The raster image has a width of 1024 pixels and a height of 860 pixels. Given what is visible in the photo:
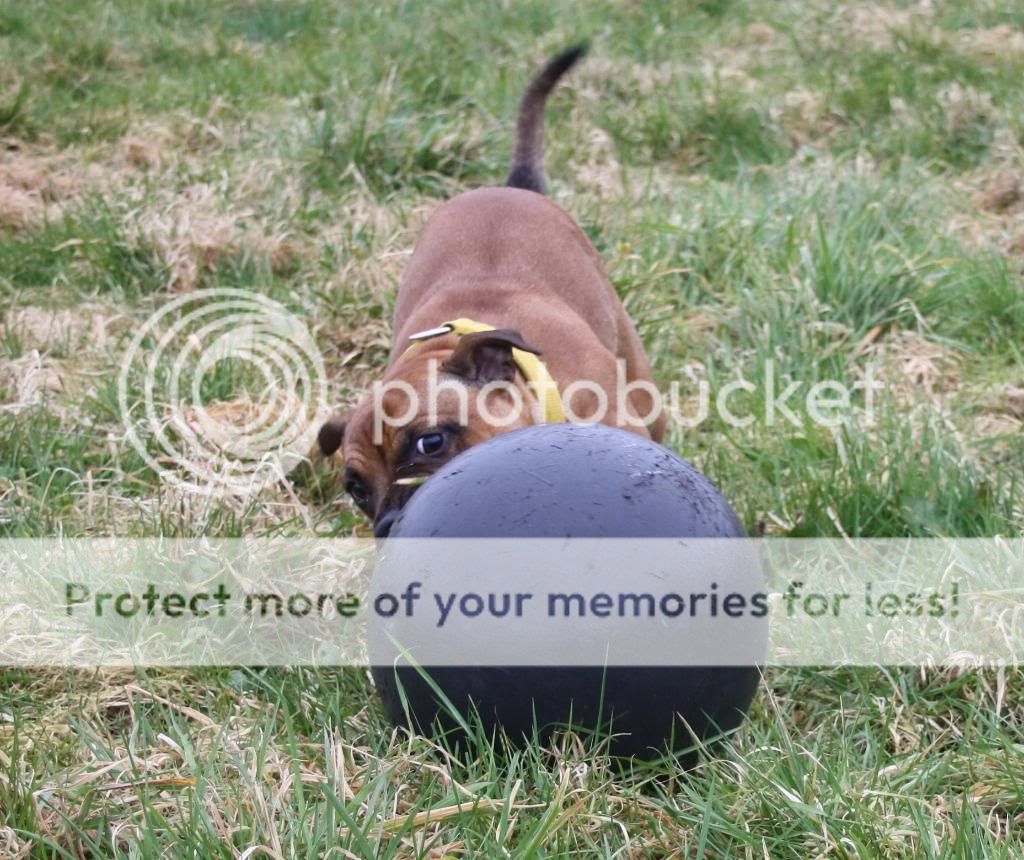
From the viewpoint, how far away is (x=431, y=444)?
3.93 metres

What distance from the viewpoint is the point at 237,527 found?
12.9ft

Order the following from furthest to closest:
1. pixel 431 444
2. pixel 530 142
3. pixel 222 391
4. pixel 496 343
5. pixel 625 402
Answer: pixel 530 142, pixel 222 391, pixel 625 402, pixel 496 343, pixel 431 444

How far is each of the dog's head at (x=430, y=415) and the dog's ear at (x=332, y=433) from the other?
158mm

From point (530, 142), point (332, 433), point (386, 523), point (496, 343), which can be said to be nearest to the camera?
point (386, 523)

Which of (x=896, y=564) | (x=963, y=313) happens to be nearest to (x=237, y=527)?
(x=896, y=564)

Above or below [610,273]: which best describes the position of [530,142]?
above

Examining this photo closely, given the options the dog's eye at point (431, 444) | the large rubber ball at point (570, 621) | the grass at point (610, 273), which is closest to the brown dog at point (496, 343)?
the dog's eye at point (431, 444)

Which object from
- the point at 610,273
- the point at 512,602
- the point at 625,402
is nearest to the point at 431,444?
the point at 625,402

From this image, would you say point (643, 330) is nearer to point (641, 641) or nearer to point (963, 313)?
point (963, 313)

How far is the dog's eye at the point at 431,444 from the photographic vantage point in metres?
3.92

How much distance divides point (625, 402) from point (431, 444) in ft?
3.22

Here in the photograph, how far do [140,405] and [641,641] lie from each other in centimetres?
292

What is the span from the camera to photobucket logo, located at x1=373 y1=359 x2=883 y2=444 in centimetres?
400

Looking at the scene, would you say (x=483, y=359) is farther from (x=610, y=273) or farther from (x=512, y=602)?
(x=610, y=273)
